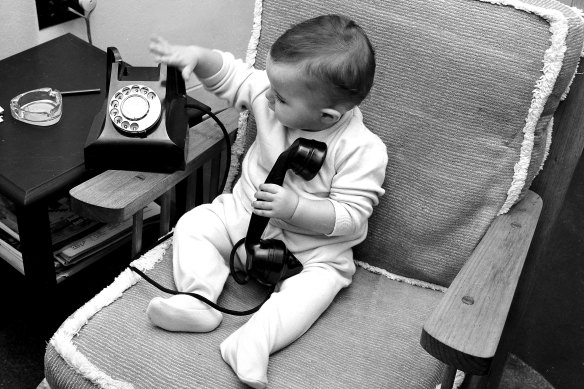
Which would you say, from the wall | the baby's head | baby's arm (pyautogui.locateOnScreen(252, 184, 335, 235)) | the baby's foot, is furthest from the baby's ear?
the wall

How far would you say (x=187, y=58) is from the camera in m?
1.13

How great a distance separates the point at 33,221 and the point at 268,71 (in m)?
0.45

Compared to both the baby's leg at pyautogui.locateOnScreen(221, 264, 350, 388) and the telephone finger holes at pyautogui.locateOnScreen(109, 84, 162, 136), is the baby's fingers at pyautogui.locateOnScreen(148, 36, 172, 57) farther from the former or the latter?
the baby's leg at pyautogui.locateOnScreen(221, 264, 350, 388)

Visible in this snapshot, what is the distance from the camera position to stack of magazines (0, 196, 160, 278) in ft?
4.27

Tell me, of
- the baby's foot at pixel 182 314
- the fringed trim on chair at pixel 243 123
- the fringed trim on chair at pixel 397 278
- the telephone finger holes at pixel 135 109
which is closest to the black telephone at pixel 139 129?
the telephone finger holes at pixel 135 109

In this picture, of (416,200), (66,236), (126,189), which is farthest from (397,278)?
(66,236)

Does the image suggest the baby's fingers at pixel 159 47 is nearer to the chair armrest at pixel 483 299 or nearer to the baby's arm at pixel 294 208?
the baby's arm at pixel 294 208

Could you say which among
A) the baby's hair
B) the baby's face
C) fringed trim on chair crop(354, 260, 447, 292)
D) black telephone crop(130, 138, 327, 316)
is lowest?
fringed trim on chair crop(354, 260, 447, 292)

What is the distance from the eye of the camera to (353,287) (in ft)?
3.98

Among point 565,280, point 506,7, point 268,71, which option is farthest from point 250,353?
point 565,280

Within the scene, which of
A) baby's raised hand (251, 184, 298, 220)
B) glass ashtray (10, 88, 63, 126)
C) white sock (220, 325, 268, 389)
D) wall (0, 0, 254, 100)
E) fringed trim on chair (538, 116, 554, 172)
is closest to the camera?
white sock (220, 325, 268, 389)

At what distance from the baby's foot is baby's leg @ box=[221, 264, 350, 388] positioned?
55 millimetres

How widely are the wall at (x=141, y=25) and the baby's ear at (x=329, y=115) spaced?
78 centimetres

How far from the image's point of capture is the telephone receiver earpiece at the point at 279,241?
108cm
